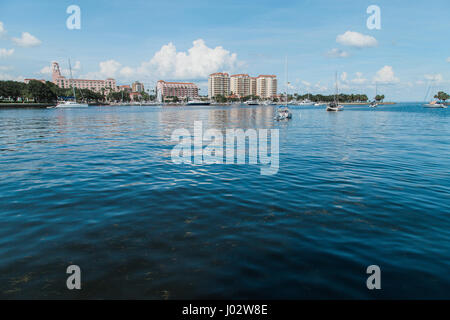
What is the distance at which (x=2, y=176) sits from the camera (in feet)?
48.6

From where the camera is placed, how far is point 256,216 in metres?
9.63

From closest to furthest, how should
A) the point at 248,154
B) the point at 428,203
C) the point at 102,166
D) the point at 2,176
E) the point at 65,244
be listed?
1. the point at 65,244
2. the point at 428,203
3. the point at 2,176
4. the point at 102,166
5. the point at 248,154

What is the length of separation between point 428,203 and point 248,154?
12480 millimetres

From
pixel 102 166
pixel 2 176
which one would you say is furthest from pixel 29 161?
pixel 102 166

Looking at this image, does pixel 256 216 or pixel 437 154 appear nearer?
pixel 256 216

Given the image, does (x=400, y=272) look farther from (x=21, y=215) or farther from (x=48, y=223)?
(x=21, y=215)

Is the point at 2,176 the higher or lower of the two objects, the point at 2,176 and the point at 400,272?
the higher

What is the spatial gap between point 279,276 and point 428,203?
831 centimetres

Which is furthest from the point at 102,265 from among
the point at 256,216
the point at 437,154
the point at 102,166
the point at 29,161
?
the point at 437,154

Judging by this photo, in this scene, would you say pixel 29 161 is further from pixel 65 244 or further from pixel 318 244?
pixel 318 244
